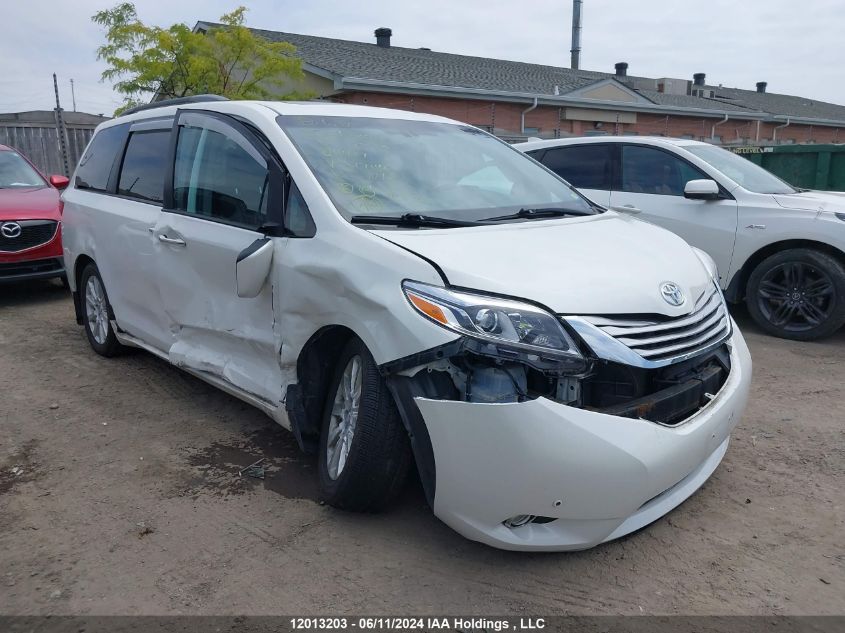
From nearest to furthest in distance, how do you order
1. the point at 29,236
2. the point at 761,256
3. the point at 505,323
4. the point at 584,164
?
the point at 505,323 → the point at 761,256 → the point at 584,164 → the point at 29,236

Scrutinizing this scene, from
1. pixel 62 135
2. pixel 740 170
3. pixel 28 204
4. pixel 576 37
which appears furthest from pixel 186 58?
pixel 576 37

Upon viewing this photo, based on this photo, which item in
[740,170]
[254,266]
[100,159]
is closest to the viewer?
[254,266]

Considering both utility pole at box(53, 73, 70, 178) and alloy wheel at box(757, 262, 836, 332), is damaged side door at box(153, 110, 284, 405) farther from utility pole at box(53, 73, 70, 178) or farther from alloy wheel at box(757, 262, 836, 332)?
utility pole at box(53, 73, 70, 178)

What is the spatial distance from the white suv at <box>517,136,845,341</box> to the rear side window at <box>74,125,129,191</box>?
392 cm

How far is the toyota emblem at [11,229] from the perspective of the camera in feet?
25.5

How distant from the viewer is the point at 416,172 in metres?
3.70

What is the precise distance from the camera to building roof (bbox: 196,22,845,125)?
1856cm

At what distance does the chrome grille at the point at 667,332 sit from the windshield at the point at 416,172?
0.95m

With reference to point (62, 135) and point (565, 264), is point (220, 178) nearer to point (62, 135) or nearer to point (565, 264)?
point (565, 264)

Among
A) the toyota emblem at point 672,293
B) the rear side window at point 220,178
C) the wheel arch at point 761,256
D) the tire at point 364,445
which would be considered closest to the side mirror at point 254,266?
the rear side window at point 220,178

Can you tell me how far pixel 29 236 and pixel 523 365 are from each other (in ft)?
23.4

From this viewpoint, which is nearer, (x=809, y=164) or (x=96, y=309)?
(x=96, y=309)

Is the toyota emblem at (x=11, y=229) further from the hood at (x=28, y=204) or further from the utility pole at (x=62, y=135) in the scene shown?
the utility pole at (x=62, y=135)

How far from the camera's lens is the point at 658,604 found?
2.63m
